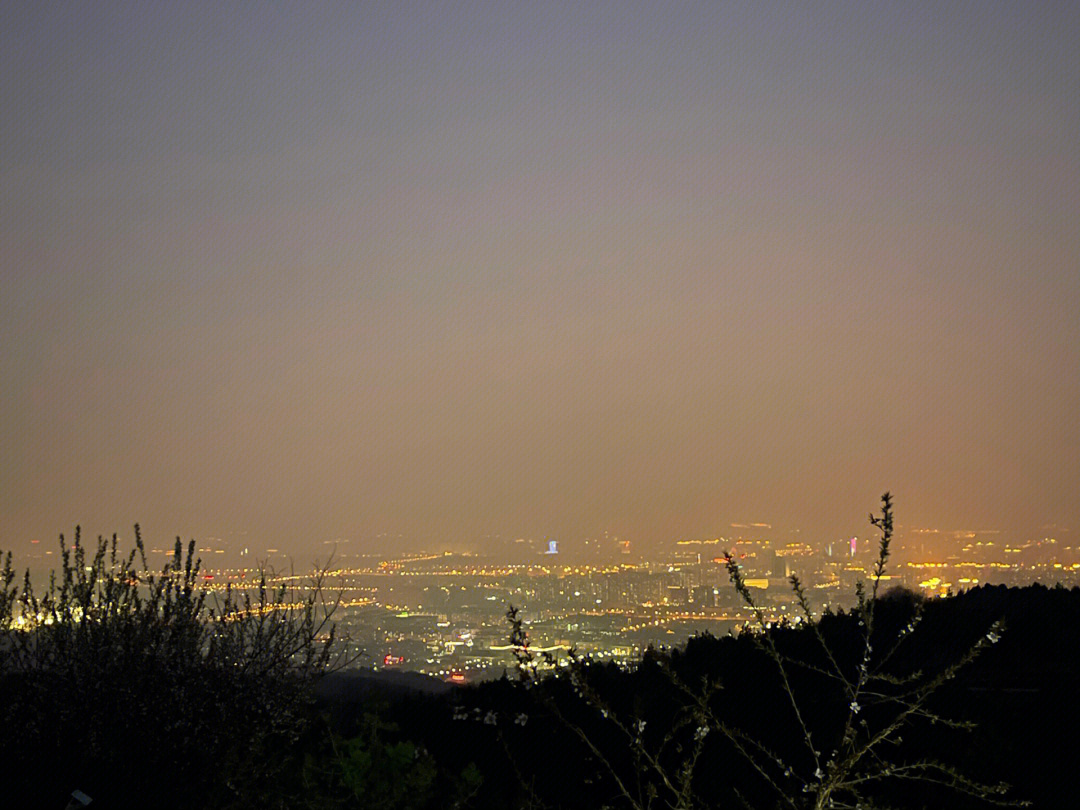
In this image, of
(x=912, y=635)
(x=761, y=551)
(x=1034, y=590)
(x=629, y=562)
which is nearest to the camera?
(x=912, y=635)

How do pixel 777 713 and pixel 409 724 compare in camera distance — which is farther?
pixel 409 724

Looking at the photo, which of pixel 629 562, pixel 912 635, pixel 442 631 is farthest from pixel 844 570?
pixel 629 562

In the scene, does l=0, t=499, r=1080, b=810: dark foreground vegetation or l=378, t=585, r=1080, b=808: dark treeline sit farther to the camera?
l=378, t=585, r=1080, b=808: dark treeline

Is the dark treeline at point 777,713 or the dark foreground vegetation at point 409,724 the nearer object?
the dark foreground vegetation at point 409,724

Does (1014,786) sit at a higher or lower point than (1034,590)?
lower

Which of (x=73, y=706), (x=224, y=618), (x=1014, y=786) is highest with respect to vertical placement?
(x=224, y=618)

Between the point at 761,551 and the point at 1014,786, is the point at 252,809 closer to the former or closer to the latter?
the point at 1014,786

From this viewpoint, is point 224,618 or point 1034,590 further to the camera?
point 1034,590

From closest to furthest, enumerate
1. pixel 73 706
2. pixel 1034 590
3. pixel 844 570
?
1. pixel 73 706
2. pixel 1034 590
3. pixel 844 570
